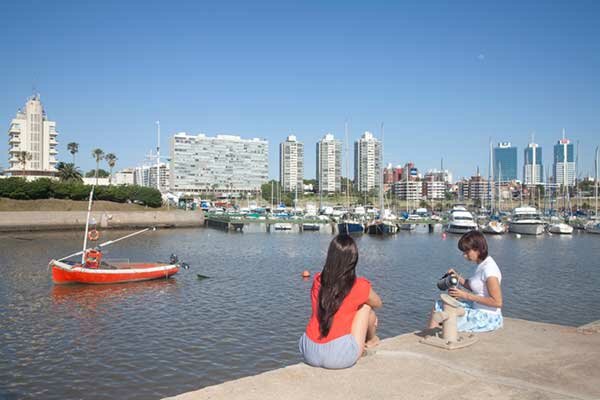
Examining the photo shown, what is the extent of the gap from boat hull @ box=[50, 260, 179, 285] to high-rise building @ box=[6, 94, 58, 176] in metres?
97.7

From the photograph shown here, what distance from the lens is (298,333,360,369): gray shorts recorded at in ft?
22.3

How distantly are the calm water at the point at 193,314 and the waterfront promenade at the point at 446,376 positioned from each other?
8.05 meters

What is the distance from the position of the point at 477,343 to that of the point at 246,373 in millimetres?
8436

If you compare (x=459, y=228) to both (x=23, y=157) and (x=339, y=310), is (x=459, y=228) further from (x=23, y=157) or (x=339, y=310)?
(x=23, y=157)

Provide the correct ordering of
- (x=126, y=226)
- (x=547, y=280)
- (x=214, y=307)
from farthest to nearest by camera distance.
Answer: (x=126, y=226) → (x=547, y=280) → (x=214, y=307)

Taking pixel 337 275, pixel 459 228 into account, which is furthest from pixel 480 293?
pixel 459 228

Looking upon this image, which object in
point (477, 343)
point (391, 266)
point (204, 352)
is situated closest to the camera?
point (477, 343)

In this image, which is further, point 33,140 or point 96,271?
point 33,140

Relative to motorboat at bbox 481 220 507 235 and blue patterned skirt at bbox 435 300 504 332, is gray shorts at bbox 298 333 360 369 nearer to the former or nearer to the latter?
blue patterned skirt at bbox 435 300 504 332

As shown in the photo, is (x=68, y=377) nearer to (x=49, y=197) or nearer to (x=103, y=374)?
(x=103, y=374)

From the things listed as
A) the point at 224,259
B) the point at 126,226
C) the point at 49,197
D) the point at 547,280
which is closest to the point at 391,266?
the point at 547,280

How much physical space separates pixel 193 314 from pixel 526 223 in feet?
232

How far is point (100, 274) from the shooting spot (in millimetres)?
30266

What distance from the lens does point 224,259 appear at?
4594cm
